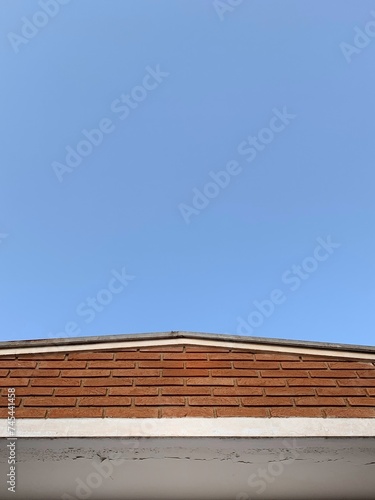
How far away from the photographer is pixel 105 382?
3322mm

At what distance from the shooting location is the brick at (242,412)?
9.70ft

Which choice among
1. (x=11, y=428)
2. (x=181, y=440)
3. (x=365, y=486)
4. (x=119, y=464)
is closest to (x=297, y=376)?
(x=365, y=486)

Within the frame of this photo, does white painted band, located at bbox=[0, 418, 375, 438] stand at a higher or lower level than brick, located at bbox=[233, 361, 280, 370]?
lower

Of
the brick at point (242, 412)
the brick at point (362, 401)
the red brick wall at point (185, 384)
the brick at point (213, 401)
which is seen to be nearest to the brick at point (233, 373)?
the red brick wall at point (185, 384)

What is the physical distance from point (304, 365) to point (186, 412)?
117 centimetres

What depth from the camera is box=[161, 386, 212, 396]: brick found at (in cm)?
319

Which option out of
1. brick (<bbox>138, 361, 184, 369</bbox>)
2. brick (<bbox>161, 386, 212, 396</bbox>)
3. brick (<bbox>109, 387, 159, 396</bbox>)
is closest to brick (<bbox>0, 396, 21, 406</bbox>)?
brick (<bbox>109, 387, 159, 396</bbox>)

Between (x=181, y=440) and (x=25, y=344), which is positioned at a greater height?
(x=25, y=344)

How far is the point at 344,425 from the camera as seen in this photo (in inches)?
114

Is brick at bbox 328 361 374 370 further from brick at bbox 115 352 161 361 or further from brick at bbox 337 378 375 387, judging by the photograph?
brick at bbox 115 352 161 361

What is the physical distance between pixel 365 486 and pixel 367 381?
0.76 meters

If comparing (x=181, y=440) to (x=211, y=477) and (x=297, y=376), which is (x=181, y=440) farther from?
(x=297, y=376)

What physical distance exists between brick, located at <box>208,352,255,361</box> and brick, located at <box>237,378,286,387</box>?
26 centimetres

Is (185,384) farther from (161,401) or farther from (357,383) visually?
(357,383)
